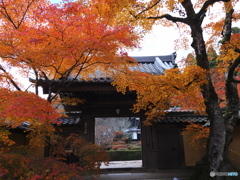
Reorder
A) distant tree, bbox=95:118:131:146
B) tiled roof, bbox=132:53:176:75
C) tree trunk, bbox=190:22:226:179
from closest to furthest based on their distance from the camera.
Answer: tree trunk, bbox=190:22:226:179 < tiled roof, bbox=132:53:176:75 < distant tree, bbox=95:118:131:146

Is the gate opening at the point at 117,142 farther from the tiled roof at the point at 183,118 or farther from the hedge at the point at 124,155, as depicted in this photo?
the tiled roof at the point at 183,118

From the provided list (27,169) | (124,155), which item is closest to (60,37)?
(27,169)

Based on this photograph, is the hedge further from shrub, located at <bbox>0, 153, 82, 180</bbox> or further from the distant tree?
shrub, located at <bbox>0, 153, 82, 180</bbox>

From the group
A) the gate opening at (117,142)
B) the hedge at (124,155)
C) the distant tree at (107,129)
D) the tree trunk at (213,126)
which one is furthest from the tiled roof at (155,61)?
the distant tree at (107,129)

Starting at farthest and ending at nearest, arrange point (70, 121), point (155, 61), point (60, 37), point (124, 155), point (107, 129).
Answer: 1. point (107, 129)
2. point (124, 155)
3. point (155, 61)
4. point (70, 121)
5. point (60, 37)

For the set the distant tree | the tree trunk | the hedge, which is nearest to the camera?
the tree trunk

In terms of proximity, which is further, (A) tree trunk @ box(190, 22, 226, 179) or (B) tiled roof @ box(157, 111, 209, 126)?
(B) tiled roof @ box(157, 111, 209, 126)

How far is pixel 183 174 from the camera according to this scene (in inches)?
342

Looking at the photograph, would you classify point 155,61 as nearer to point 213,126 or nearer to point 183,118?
point 183,118

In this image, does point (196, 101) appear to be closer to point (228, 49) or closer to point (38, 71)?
point (228, 49)

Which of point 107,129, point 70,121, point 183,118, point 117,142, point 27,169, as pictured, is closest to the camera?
point 27,169

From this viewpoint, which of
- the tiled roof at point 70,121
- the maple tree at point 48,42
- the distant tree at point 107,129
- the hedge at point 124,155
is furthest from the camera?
the distant tree at point 107,129

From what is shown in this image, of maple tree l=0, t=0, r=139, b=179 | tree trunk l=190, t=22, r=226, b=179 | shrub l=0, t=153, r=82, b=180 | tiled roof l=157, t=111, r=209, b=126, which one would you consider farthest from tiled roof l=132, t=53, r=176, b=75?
shrub l=0, t=153, r=82, b=180

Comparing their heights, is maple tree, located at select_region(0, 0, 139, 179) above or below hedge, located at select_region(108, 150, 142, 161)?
above
